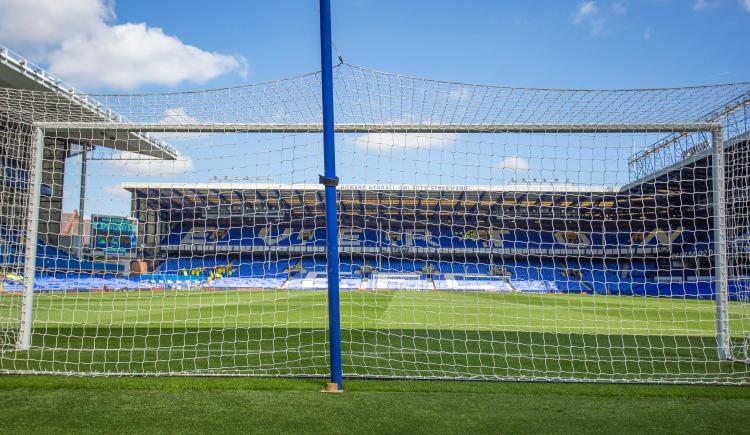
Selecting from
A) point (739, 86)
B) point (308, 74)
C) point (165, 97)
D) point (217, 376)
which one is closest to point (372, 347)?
point (217, 376)

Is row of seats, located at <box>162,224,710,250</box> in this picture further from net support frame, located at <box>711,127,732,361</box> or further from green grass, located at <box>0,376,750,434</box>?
green grass, located at <box>0,376,750,434</box>

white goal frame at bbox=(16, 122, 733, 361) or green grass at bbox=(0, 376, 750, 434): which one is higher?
white goal frame at bbox=(16, 122, 733, 361)

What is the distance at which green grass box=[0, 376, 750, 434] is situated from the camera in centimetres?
302

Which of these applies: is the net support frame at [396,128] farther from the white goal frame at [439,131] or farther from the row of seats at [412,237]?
the row of seats at [412,237]

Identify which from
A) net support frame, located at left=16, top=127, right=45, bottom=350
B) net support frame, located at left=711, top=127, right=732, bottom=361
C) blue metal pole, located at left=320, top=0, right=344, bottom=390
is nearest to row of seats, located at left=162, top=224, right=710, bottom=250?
net support frame, located at left=16, top=127, right=45, bottom=350

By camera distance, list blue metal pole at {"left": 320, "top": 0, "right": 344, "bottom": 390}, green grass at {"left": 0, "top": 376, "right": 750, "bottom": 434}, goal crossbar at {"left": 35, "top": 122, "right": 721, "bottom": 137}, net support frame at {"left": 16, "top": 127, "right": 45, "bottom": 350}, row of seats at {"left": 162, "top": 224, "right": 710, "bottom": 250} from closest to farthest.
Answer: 1. green grass at {"left": 0, "top": 376, "right": 750, "bottom": 434}
2. blue metal pole at {"left": 320, "top": 0, "right": 344, "bottom": 390}
3. goal crossbar at {"left": 35, "top": 122, "right": 721, "bottom": 137}
4. net support frame at {"left": 16, "top": 127, "right": 45, "bottom": 350}
5. row of seats at {"left": 162, "top": 224, "right": 710, "bottom": 250}

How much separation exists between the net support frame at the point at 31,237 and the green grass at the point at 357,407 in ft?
4.34

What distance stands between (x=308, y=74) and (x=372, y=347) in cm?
327

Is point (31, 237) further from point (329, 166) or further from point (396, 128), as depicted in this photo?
point (396, 128)

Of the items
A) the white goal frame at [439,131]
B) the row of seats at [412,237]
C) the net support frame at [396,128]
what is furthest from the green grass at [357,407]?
the row of seats at [412,237]

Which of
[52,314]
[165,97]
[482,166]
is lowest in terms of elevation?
[52,314]

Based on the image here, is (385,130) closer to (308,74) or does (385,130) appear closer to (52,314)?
(308,74)

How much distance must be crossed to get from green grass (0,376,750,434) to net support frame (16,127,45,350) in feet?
4.34

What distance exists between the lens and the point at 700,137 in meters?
5.51
